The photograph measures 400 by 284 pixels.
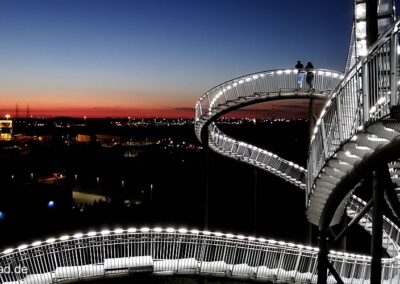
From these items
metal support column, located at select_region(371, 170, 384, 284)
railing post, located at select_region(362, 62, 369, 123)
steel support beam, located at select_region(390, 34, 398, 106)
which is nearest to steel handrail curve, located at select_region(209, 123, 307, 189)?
metal support column, located at select_region(371, 170, 384, 284)

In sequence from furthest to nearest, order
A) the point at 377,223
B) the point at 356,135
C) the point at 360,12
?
the point at 360,12, the point at 377,223, the point at 356,135

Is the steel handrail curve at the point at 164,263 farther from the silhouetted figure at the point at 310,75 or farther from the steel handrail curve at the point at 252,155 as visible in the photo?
the silhouetted figure at the point at 310,75

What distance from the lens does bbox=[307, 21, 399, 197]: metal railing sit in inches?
215

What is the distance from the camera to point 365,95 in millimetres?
6117

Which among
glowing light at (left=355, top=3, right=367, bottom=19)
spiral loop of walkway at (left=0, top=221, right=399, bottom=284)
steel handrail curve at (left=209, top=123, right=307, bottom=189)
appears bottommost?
spiral loop of walkway at (left=0, top=221, right=399, bottom=284)

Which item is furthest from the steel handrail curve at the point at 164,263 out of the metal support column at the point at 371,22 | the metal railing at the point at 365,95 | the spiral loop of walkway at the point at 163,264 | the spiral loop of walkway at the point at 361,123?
the metal support column at the point at 371,22

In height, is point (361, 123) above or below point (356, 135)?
above

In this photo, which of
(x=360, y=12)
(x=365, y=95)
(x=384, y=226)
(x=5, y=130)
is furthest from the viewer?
(x=5, y=130)

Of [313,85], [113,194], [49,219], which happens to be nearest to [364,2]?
[313,85]

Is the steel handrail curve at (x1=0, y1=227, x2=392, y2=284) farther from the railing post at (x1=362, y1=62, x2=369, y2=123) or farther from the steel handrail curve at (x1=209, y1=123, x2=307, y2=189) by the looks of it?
the railing post at (x1=362, y1=62, x2=369, y2=123)

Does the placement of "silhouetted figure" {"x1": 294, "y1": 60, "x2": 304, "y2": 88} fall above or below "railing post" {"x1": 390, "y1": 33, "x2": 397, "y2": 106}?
above

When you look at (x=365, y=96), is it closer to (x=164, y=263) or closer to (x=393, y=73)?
(x=393, y=73)

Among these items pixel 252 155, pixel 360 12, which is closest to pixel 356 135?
pixel 360 12

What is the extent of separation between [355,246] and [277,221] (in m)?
6.50
